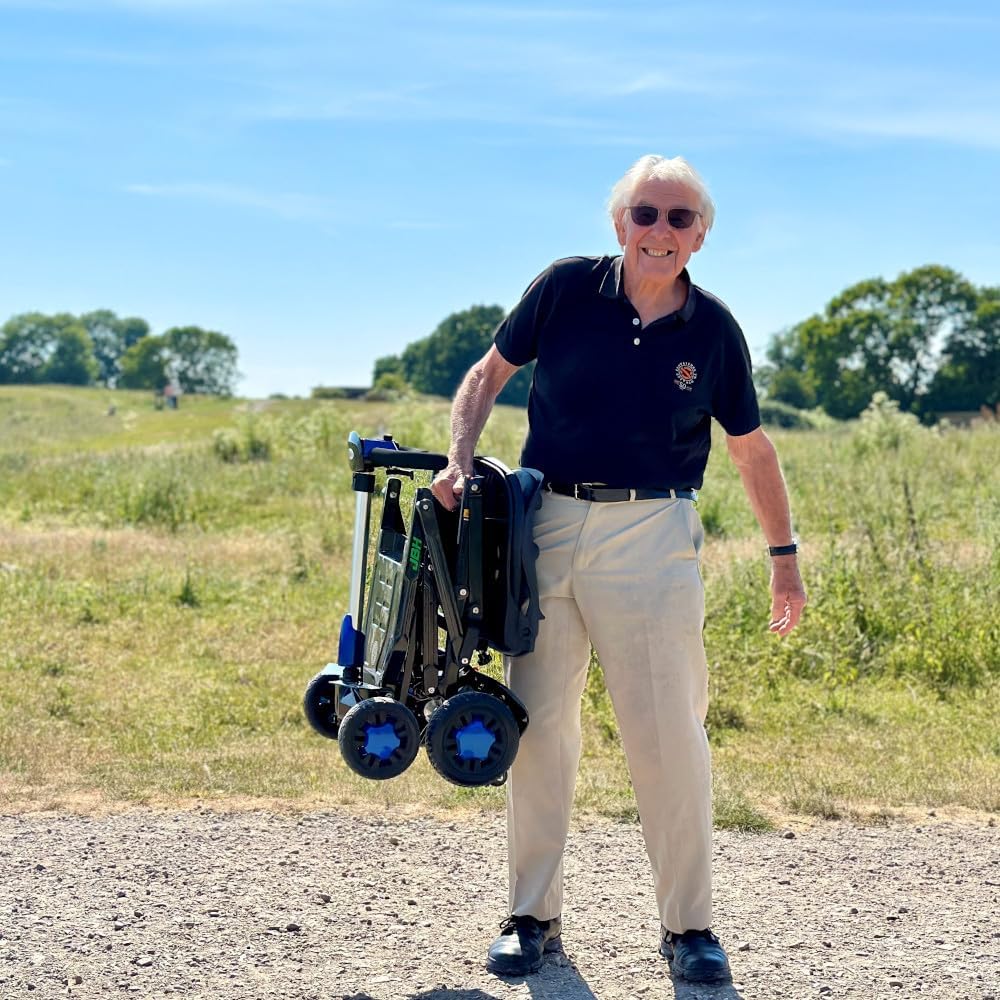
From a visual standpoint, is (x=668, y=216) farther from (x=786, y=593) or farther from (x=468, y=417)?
(x=786, y=593)

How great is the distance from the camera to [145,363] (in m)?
121

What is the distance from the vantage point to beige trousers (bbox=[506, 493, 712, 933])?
407 cm

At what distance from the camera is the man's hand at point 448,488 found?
390cm

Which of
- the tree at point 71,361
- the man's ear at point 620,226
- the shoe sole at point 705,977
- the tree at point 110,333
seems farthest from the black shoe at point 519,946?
the tree at point 110,333

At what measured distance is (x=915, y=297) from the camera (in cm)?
7912

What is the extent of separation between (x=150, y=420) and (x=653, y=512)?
4478cm

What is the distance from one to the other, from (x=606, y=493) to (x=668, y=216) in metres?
0.81

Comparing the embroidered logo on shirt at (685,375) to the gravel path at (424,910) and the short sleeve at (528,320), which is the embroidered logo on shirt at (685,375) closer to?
the short sleeve at (528,320)

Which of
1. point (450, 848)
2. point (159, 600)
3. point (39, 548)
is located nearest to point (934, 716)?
point (450, 848)

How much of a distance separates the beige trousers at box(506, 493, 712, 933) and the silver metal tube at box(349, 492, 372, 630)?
0.48 metres

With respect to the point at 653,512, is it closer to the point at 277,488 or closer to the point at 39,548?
the point at 39,548

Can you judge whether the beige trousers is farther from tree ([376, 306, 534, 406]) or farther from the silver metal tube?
tree ([376, 306, 534, 406])

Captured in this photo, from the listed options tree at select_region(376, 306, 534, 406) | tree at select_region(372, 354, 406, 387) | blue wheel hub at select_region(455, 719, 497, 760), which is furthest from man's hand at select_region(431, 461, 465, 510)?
tree at select_region(372, 354, 406, 387)

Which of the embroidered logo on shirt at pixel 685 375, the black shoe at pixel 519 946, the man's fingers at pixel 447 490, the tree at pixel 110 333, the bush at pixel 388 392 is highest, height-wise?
the tree at pixel 110 333
